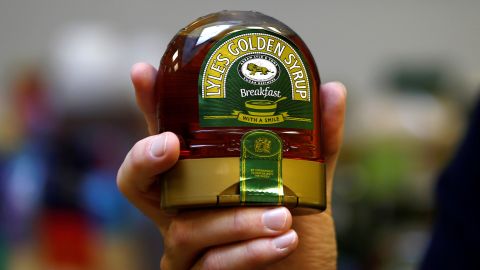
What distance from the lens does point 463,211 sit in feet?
3.40

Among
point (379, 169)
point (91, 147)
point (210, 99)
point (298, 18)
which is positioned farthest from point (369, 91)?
point (210, 99)

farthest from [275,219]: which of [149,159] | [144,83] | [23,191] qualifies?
[23,191]

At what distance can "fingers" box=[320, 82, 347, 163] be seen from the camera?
824 millimetres

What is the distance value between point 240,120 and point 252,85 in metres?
0.04

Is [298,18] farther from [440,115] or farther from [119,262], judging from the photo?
[119,262]

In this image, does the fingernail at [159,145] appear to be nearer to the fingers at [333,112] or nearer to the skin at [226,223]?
the skin at [226,223]

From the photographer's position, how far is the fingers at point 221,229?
2.30 feet

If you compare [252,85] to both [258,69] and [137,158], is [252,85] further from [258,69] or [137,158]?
[137,158]

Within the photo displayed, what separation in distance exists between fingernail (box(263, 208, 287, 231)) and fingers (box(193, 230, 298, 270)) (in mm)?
17

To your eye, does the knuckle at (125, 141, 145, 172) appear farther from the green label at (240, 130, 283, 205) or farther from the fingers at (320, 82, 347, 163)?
the fingers at (320, 82, 347, 163)

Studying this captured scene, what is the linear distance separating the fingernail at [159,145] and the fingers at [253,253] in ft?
0.39

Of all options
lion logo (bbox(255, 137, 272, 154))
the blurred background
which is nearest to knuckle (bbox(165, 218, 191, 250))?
lion logo (bbox(255, 137, 272, 154))

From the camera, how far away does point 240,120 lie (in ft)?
2.32

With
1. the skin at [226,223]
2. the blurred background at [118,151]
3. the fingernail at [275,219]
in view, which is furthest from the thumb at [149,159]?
the blurred background at [118,151]
